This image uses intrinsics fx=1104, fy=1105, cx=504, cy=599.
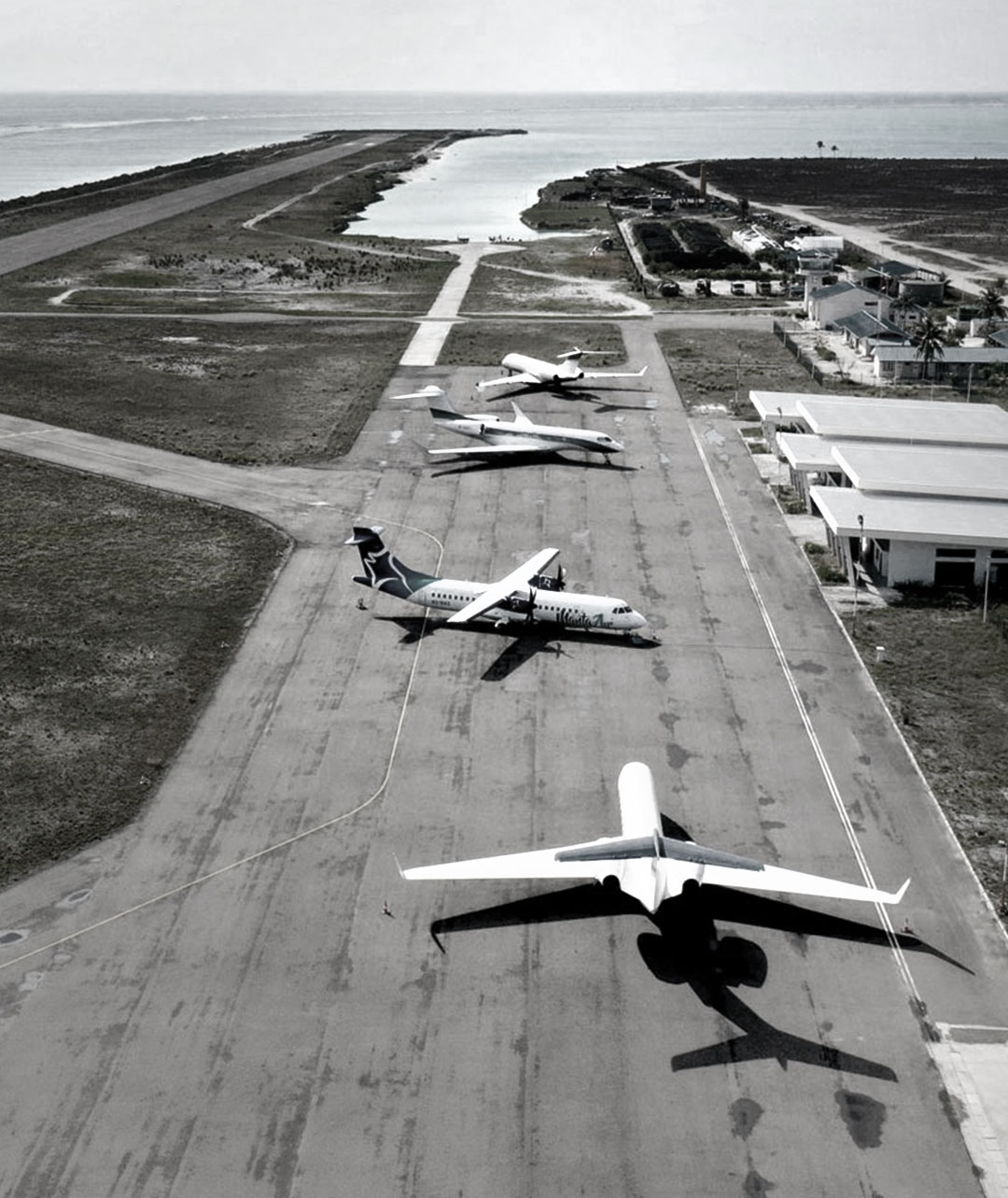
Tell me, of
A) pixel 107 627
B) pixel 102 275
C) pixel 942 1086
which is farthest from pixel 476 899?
pixel 102 275

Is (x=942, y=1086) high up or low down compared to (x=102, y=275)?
down

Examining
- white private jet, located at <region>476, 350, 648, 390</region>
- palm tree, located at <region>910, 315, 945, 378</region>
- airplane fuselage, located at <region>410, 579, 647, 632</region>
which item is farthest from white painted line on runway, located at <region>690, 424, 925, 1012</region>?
palm tree, located at <region>910, 315, 945, 378</region>

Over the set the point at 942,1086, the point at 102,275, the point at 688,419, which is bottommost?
the point at 942,1086

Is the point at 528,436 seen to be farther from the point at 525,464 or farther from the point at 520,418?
the point at 520,418

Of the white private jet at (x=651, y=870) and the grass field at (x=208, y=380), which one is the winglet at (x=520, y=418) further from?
the white private jet at (x=651, y=870)

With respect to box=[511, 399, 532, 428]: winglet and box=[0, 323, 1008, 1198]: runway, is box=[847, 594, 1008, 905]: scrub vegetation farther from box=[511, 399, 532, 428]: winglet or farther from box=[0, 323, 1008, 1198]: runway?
box=[511, 399, 532, 428]: winglet

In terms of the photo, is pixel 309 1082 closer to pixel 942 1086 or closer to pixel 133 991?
pixel 133 991

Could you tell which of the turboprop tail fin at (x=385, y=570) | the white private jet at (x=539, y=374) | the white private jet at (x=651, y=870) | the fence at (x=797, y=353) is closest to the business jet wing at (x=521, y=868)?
the white private jet at (x=651, y=870)

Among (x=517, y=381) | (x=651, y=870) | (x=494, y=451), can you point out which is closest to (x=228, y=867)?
(x=651, y=870)
